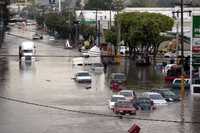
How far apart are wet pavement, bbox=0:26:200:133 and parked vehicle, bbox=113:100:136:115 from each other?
27 cm

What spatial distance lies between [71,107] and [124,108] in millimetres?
2742

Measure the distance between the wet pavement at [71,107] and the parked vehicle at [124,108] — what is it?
10.6 inches

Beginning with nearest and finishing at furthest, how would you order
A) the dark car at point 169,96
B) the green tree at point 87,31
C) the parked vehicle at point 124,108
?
the parked vehicle at point 124,108, the dark car at point 169,96, the green tree at point 87,31

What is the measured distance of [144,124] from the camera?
2522 cm

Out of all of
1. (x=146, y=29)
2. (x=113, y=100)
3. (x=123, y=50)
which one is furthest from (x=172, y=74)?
(x=123, y=50)

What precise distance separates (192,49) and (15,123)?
12.1 m

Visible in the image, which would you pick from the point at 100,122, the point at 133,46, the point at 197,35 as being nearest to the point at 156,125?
the point at 100,122

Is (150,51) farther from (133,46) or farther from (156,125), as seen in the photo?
(156,125)

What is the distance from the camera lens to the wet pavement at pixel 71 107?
2448cm

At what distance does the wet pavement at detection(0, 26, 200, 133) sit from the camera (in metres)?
24.5

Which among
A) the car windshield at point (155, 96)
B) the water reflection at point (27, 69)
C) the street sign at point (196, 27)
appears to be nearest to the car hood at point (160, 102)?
the car windshield at point (155, 96)

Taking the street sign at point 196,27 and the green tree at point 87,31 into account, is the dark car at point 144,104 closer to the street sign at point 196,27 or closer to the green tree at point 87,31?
the street sign at point 196,27

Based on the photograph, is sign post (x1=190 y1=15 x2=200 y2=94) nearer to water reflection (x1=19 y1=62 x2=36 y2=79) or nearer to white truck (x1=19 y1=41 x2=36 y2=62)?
water reflection (x1=19 y1=62 x2=36 y2=79)

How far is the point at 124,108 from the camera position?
27516 millimetres
